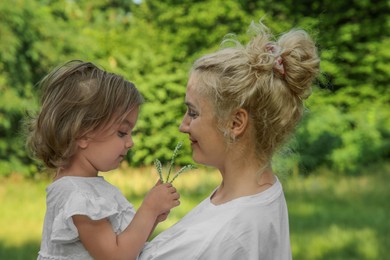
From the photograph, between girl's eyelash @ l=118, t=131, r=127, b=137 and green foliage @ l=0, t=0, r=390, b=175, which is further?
green foliage @ l=0, t=0, r=390, b=175

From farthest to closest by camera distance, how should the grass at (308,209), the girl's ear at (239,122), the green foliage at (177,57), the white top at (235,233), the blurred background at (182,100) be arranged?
the green foliage at (177,57) → the blurred background at (182,100) → the grass at (308,209) → the girl's ear at (239,122) → the white top at (235,233)

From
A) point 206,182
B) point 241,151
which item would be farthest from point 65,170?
point 206,182

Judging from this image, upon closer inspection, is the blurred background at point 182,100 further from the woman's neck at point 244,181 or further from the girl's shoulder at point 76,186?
the woman's neck at point 244,181

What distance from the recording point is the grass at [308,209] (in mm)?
6805

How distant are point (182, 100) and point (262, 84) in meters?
10.7

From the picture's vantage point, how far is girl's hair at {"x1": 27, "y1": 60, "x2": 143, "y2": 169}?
2512mm

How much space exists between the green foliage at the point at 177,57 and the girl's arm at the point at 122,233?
29.6 feet

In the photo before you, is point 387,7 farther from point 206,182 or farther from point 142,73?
point 206,182

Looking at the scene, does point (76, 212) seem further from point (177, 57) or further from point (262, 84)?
point (177, 57)

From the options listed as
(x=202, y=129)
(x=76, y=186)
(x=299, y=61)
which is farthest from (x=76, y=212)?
(x=299, y=61)

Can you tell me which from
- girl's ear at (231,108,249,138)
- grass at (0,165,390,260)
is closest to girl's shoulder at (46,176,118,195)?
girl's ear at (231,108,249,138)

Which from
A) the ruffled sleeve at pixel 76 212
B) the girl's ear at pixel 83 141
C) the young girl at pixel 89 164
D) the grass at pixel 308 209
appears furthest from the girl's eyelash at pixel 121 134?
the grass at pixel 308 209

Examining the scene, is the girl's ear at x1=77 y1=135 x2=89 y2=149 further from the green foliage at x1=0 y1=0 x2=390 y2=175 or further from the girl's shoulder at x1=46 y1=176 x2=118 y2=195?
the green foliage at x1=0 y1=0 x2=390 y2=175

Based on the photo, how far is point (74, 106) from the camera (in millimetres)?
2529
